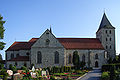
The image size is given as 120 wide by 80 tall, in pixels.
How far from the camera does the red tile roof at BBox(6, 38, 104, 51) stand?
48125 mm

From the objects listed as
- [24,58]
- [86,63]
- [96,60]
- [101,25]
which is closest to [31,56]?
[24,58]

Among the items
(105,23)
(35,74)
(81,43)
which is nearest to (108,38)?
(105,23)

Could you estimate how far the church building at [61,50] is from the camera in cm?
4312

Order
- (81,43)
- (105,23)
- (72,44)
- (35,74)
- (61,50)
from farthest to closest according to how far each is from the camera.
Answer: (105,23) < (81,43) < (72,44) < (61,50) < (35,74)

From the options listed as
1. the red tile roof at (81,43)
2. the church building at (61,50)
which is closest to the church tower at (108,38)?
the church building at (61,50)

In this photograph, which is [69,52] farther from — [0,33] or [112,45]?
[0,33]

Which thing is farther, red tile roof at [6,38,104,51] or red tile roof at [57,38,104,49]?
red tile roof at [57,38,104,49]

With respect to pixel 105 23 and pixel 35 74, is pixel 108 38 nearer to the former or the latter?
pixel 105 23

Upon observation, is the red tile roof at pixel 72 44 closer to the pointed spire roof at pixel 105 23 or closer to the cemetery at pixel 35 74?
the pointed spire roof at pixel 105 23

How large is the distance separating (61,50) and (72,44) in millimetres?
6942

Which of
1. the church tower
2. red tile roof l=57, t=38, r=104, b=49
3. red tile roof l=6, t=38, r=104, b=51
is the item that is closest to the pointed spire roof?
the church tower

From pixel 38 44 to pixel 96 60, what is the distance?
19.8 metres

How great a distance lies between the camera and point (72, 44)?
1932 inches

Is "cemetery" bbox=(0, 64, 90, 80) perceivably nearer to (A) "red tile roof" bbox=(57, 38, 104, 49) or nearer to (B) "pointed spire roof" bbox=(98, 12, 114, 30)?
(A) "red tile roof" bbox=(57, 38, 104, 49)
